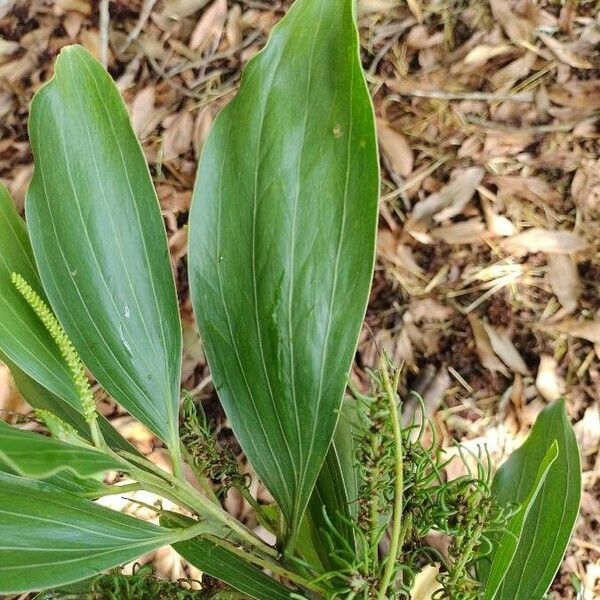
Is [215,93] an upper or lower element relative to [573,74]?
upper

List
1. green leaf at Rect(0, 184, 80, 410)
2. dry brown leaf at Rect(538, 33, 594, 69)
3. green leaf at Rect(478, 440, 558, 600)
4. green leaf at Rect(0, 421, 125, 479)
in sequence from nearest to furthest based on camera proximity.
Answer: green leaf at Rect(0, 421, 125, 479), green leaf at Rect(478, 440, 558, 600), green leaf at Rect(0, 184, 80, 410), dry brown leaf at Rect(538, 33, 594, 69)

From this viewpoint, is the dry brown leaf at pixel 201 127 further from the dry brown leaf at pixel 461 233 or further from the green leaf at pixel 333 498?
the green leaf at pixel 333 498

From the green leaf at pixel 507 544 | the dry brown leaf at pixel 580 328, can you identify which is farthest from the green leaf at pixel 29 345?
the dry brown leaf at pixel 580 328

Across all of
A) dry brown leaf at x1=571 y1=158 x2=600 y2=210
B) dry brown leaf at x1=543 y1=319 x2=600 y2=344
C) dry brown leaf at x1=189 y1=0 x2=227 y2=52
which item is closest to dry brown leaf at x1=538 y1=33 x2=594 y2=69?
dry brown leaf at x1=571 y1=158 x2=600 y2=210

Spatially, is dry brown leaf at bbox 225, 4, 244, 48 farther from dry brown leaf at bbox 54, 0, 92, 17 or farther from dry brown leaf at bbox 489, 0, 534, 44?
dry brown leaf at bbox 489, 0, 534, 44

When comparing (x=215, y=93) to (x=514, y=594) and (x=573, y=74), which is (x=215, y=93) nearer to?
(x=573, y=74)

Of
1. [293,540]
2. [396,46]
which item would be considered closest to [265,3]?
[396,46]
